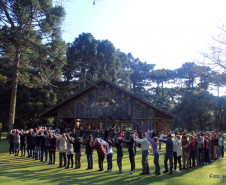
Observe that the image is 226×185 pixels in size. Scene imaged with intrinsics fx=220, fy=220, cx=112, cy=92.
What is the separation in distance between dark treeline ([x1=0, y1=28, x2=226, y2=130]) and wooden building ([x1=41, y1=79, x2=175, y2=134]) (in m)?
2.38

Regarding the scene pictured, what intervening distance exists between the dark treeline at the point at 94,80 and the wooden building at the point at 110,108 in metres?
2.38

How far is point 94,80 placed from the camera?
3875 cm

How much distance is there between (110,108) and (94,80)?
18759 mm

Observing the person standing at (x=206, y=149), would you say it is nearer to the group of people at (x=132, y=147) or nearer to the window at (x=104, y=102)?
the group of people at (x=132, y=147)

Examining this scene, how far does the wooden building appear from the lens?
19.6m

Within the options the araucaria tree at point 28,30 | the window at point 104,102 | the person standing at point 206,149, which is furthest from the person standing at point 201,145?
the window at point 104,102

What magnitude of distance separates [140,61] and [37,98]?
124ft

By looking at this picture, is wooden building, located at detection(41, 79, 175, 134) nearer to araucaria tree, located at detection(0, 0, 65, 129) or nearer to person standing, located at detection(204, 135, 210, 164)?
araucaria tree, located at detection(0, 0, 65, 129)

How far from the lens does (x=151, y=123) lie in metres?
19.3

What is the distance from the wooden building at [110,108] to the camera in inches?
770

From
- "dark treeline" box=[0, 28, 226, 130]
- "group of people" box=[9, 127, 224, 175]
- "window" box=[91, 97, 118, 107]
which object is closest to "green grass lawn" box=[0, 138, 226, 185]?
"group of people" box=[9, 127, 224, 175]

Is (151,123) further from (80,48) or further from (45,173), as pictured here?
(80,48)

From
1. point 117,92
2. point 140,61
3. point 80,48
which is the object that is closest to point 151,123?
point 117,92

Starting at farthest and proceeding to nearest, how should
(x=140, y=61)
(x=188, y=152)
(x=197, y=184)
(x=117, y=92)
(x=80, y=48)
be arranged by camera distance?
(x=140, y=61) → (x=80, y=48) → (x=117, y=92) → (x=188, y=152) → (x=197, y=184)
